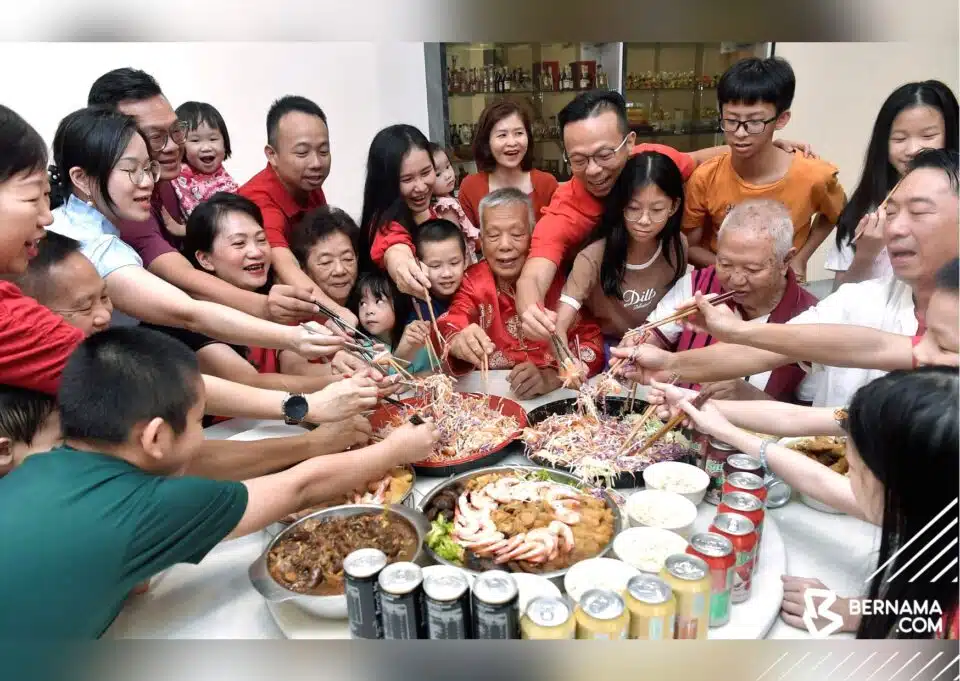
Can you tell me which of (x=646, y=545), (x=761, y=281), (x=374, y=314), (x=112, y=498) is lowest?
(x=646, y=545)

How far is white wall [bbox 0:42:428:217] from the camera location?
4.50ft

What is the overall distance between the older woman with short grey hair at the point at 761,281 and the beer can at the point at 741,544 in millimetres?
611

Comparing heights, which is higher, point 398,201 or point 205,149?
point 205,149

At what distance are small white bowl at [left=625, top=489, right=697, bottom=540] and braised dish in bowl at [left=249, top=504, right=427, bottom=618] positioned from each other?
497 millimetres

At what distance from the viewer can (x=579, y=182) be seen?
225 cm

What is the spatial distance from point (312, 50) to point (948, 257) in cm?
148

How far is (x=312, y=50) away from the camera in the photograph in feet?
4.96

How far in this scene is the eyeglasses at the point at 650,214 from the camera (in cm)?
206

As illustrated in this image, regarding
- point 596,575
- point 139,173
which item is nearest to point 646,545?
point 596,575

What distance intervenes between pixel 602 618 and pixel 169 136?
2.00 m

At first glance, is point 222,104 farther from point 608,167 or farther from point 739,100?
point 739,100

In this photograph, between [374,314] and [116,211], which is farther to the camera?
[374,314]

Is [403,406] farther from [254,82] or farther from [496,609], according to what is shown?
[254,82]

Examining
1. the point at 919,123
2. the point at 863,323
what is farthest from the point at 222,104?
the point at 919,123
